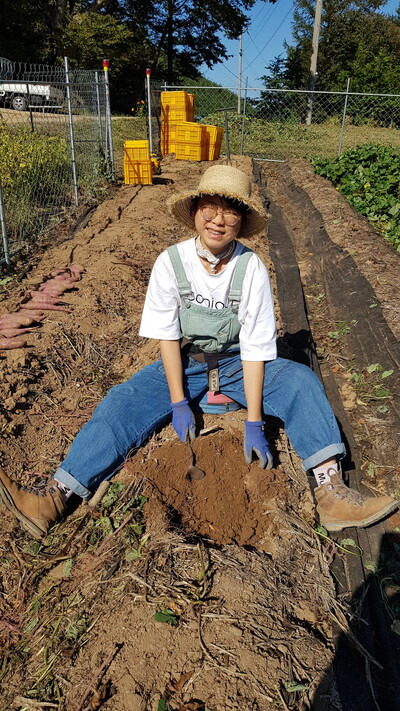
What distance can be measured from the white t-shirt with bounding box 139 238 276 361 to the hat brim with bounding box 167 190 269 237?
109mm

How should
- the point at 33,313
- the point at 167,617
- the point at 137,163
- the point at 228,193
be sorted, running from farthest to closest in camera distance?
1. the point at 137,163
2. the point at 33,313
3. the point at 228,193
4. the point at 167,617

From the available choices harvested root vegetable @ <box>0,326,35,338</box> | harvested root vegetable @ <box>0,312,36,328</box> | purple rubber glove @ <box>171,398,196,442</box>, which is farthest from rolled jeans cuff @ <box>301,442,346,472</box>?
harvested root vegetable @ <box>0,312,36,328</box>

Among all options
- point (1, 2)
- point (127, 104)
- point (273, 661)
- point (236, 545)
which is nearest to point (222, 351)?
point (236, 545)

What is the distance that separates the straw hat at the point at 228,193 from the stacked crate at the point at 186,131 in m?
10.3

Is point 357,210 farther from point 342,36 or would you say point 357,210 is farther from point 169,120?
point 342,36

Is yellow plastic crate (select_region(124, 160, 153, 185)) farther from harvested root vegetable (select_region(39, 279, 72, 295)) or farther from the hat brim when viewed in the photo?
the hat brim

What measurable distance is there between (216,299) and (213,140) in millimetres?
10877

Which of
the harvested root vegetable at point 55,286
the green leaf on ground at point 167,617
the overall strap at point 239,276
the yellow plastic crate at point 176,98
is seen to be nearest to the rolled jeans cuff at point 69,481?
the green leaf on ground at point 167,617

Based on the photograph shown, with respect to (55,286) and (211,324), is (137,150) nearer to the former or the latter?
(55,286)

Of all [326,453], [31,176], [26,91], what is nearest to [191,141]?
[26,91]

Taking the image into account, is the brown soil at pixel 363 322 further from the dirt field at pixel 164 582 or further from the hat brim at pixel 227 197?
the hat brim at pixel 227 197

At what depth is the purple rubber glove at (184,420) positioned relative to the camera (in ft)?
8.59

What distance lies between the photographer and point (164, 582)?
80.4 inches

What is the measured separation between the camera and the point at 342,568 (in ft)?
7.50
